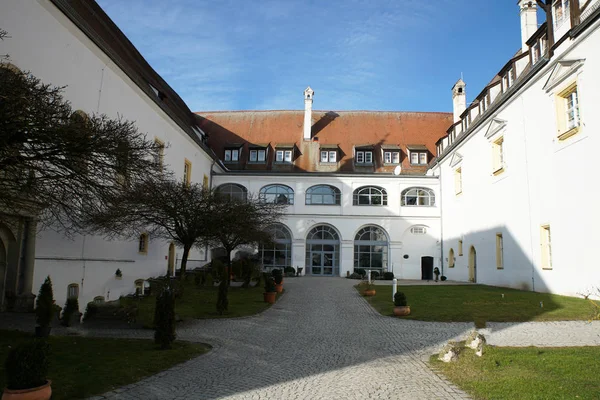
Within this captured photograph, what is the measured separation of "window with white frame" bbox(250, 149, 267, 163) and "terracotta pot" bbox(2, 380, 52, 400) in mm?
33722

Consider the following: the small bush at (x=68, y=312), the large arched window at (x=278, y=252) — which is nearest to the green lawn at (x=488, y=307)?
the small bush at (x=68, y=312)

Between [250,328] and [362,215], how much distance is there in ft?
79.9

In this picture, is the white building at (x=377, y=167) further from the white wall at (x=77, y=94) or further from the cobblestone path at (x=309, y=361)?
the cobblestone path at (x=309, y=361)

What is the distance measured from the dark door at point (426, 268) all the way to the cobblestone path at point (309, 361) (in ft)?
67.9

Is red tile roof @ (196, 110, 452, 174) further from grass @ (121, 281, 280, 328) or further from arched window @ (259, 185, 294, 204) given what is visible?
grass @ (121, 281, 280, 328)

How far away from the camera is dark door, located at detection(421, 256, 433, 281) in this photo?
3559 cm

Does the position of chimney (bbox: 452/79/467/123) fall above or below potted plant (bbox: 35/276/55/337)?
above

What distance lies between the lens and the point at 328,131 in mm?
41469

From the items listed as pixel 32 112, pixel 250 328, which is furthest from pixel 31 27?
pixel 250 328

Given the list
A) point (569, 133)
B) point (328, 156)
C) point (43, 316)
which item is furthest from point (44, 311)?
point (328, 156)

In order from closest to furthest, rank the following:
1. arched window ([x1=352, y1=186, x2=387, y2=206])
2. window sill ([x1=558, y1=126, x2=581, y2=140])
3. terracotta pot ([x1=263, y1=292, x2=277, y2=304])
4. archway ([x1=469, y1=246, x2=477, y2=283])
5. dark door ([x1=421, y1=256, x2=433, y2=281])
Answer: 1. window sill ([x1=558, y1=126, x2=581, y2=140])
2. terracotta pot ([x1=263, y1=292, x2=277, y2=304])
3. archway ([x1=469, y1=246, x2=477, y2=283])
4. dark door ([x1=421, y1=256, x2=433, y2=281])
5. arched window ([x1=352, y1=186, x2=387, y2=206])

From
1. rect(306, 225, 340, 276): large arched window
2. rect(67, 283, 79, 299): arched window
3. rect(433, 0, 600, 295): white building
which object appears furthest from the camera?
rect(306, 225, 340, 276): large arched window

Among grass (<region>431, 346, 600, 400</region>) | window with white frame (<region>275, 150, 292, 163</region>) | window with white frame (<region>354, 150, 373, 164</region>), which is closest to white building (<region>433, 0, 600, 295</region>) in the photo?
window with white frame (<region>354, 150, 373, 164</region>)

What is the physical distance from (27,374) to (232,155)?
1373 inches
